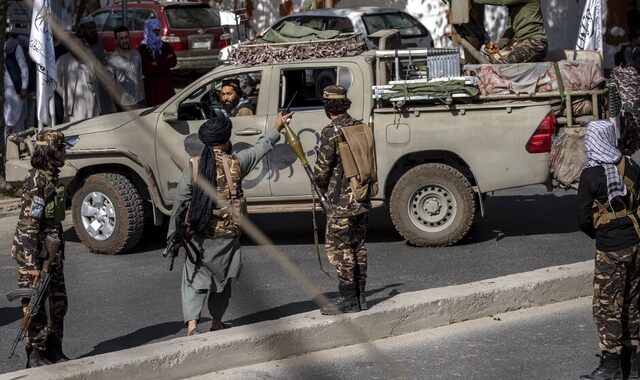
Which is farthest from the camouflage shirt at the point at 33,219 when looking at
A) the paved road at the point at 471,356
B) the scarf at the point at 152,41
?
the scarf at the point at 152,41

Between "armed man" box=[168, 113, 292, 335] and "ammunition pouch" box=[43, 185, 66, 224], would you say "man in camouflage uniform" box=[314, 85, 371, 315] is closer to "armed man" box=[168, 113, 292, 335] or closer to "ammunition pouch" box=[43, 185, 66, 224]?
"armed man" box=[168, 113, 292, 335]

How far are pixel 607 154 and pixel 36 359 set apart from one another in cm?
361

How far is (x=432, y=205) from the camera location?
→ 35.7 feet

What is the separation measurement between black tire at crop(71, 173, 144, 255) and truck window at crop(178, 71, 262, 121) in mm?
870

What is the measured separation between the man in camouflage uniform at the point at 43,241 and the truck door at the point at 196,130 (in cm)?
363

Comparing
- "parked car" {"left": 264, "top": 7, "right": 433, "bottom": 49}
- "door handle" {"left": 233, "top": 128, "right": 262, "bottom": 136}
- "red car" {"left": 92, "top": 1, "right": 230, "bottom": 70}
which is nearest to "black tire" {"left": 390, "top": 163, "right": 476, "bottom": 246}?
"door handle" {"left": 233, "top": 128, "right": 262, "bottom": 136}

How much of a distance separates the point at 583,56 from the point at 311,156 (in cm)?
308

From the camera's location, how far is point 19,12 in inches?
922

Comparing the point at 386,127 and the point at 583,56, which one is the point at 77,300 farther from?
the point at 583,56

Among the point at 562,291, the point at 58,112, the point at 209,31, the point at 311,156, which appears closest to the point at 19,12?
the point at 209,31

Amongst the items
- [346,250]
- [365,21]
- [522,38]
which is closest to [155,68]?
[522,38]

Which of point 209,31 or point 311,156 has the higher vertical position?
point 209,31

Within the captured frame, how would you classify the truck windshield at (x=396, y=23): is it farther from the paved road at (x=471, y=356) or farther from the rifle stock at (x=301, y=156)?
the paved road at (x=471, y=356)

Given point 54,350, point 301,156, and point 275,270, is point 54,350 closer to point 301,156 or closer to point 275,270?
point 301,156
